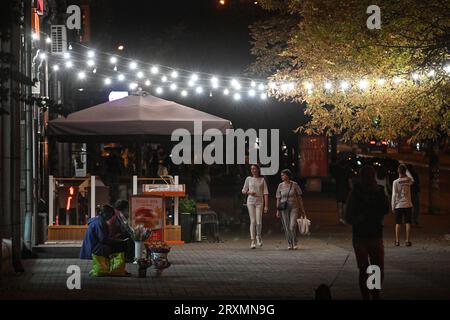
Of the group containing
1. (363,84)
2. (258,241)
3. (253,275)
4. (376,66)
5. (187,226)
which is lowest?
(253,275)

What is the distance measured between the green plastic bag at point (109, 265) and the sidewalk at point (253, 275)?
21cm

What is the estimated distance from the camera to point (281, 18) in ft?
93.8

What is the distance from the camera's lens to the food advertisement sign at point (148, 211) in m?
16.6

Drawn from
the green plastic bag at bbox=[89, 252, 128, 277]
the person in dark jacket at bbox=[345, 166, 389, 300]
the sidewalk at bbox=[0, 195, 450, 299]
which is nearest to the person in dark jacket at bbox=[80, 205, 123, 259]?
the green plastic bag at bbox=[89, 252, 128, 277]

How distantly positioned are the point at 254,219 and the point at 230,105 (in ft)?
65.7

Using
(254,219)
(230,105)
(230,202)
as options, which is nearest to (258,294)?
(254,219)

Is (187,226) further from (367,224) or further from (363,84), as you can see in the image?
(367,224)

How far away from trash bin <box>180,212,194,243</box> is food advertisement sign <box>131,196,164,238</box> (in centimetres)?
217

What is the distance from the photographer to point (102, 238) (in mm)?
13523

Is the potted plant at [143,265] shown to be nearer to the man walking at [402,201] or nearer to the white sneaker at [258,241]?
the white sneaker at [258,241]

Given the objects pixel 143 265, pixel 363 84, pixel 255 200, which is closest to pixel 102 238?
pixel 143 265

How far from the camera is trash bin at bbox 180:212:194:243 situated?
18844mm

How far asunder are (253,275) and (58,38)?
27.7ft

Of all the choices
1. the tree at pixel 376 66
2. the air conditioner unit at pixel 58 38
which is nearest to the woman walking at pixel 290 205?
the tree at pixel 376 66
